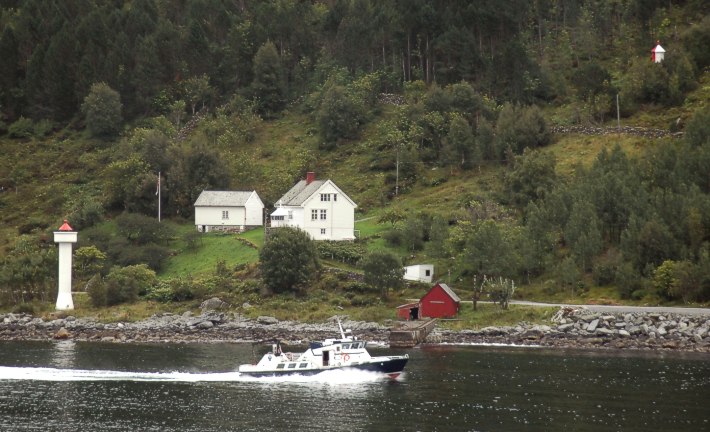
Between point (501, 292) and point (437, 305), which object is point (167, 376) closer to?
point (437, 305)

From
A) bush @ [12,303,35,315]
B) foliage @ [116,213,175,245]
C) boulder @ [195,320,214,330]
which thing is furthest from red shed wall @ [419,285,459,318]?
bush @ [12,303,35,315]

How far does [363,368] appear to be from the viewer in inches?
2552

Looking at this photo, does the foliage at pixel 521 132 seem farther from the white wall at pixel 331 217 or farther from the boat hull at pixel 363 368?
the boat hull at pixel 363 368

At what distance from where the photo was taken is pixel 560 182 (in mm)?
97812

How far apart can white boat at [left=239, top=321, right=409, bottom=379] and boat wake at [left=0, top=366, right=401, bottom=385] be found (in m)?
0.30

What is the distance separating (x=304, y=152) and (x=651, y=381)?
6882cm

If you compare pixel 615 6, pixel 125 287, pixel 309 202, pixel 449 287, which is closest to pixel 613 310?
pixel 449 287

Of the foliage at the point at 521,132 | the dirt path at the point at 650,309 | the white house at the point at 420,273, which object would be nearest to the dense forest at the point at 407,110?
the foliage at the point at 521,132

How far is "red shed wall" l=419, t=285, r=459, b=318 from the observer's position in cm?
8419

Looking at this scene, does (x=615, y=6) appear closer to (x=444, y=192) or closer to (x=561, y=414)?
(x=444, y=192)

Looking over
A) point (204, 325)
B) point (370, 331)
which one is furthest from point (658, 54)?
point (204, 325)

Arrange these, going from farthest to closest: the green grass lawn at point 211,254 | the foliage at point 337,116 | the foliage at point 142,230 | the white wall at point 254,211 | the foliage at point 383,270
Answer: the foliage at point 337,116 → the white wall at point 254,211 → the foliage at point 142,230 → the green grass lawn at point 211,254 → the foliage at point 383,270

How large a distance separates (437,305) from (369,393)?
2527cm

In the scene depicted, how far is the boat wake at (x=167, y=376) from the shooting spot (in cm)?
6297
